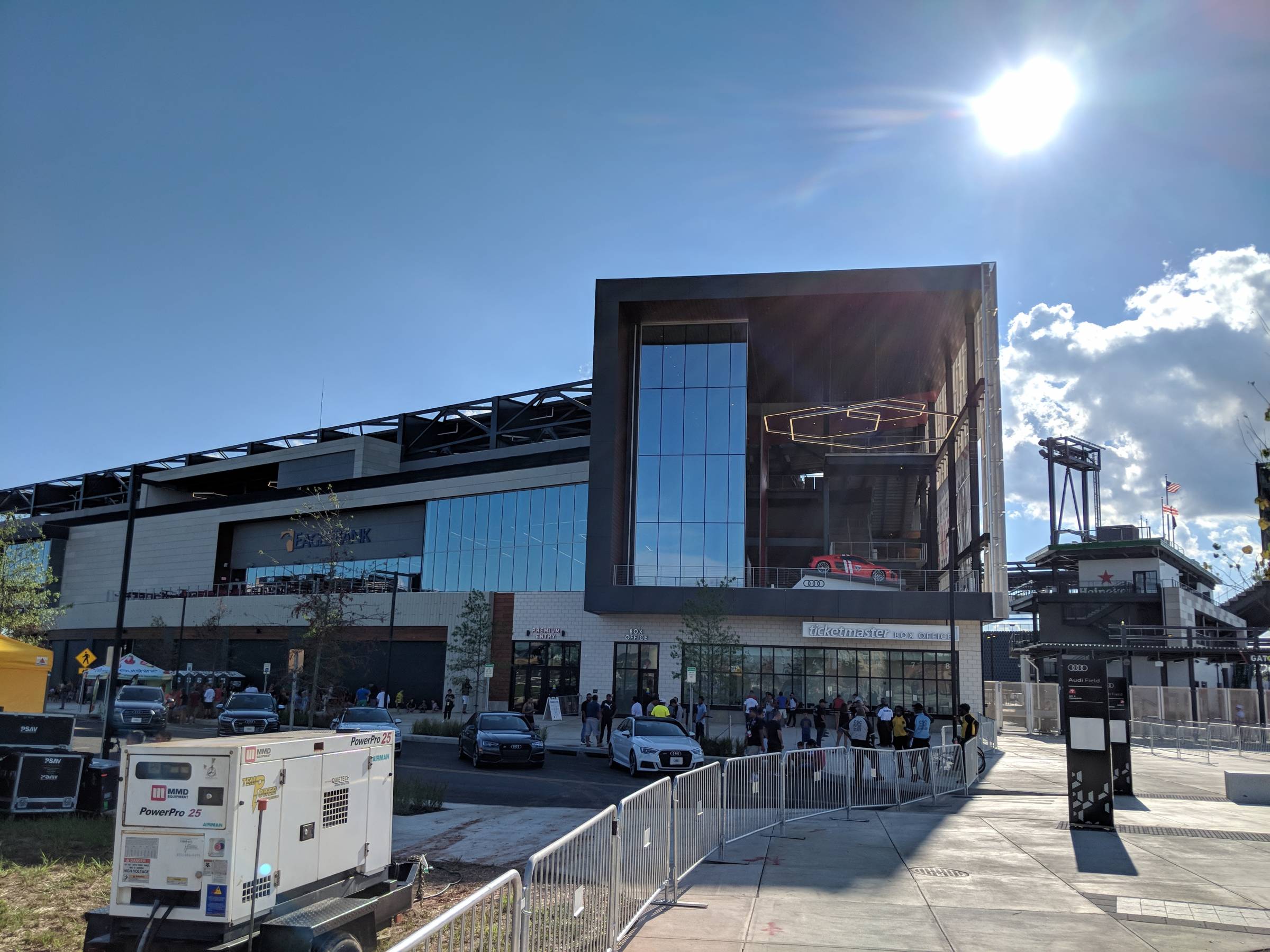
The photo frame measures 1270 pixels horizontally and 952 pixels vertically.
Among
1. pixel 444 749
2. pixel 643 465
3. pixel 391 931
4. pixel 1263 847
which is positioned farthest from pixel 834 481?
pixel 391 931

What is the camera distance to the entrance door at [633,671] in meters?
42.7

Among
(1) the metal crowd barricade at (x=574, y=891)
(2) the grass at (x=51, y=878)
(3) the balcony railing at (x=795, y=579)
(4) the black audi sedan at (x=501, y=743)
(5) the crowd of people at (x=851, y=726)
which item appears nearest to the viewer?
(1) the metal crowd barricade at (x=574, y=891)

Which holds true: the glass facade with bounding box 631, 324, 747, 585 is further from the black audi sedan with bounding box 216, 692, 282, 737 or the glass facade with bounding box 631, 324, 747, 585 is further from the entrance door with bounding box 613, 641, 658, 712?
the black audi sedan with bounding box 216, 692, 282, 737

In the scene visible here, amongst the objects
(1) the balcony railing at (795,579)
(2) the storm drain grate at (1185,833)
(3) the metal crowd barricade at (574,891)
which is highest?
(1) the balcony railing at (795,579)

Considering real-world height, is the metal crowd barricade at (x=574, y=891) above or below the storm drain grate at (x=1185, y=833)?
above

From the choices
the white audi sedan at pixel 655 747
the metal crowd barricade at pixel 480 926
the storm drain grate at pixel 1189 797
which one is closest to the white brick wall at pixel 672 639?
the white audi sedan at pixel 655 747

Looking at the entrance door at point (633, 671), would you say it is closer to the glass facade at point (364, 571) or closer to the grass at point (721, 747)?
the grass at point (721, 747)

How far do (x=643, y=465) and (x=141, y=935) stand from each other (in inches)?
1498

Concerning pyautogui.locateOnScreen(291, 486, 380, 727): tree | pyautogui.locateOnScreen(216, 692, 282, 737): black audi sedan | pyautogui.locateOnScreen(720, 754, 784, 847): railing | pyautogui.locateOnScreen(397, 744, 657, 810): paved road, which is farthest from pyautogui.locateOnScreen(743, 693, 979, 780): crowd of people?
pyautogui.locateOnScreen(216, 692, 282, 737): black audi sedan

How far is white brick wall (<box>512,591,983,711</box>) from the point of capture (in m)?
40.1

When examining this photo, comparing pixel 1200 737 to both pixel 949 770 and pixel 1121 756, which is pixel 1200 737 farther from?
pixel 949 770

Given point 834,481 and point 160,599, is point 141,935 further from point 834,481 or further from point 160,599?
point 160,599

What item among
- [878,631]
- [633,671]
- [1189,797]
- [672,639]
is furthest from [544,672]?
[1189,797]

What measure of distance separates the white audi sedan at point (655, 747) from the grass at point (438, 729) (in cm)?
1236
